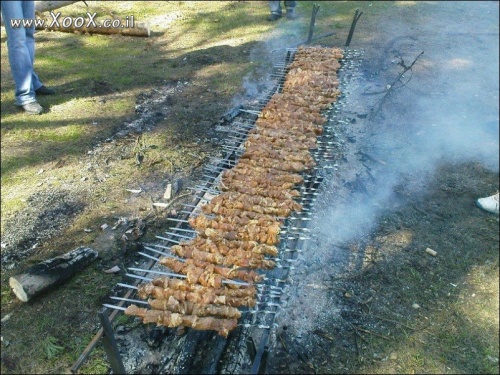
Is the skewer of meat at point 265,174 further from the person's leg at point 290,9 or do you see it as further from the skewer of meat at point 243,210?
the person's leg at point 290,9

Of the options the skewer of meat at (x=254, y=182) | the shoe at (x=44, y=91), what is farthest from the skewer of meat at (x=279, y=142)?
the shoe at (x=44, y=91)

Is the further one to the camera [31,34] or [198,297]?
[31,34]

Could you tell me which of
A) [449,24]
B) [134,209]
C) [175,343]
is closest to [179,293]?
[175,343]

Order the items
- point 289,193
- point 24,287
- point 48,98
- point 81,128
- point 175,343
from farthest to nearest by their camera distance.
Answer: point 48,98, point 81,128, point 289,193, point 24,287, point 175,343

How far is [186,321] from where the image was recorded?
3229 mm

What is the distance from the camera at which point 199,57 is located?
10555 mm

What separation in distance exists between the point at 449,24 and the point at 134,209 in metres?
14.6

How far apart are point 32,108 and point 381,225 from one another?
7419 millimetres

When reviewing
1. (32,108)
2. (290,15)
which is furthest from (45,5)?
(290,15)

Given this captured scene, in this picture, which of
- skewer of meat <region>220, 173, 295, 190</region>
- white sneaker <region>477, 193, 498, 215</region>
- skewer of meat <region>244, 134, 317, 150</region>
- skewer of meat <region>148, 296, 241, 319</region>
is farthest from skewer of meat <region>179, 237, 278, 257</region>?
white sneaker <region>477, 193, 498, 215</region>

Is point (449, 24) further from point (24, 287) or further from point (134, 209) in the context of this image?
point (24, 287)

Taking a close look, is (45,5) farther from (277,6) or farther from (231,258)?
(231,258)

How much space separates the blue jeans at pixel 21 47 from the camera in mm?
6744

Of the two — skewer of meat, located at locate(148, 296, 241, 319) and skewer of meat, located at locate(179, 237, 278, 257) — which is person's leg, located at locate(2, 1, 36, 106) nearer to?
skewer of meat, located at locate(179, 237, 278, 257)
